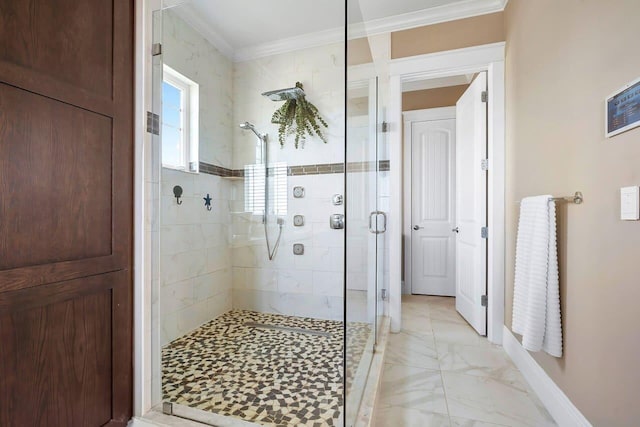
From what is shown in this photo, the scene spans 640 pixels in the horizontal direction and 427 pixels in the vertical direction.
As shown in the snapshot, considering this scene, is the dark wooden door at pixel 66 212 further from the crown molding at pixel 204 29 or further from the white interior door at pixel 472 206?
the white interior door at pixel 472 206

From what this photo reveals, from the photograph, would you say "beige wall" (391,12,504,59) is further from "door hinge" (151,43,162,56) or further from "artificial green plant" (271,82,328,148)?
"door hinge" (151,43,162,56)

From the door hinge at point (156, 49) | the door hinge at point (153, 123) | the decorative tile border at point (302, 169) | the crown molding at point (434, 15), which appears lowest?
the decorative tile border at point (302, 169)

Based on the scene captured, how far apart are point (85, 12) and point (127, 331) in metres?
1.26

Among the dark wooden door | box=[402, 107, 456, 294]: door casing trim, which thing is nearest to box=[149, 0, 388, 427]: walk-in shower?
the dark wooden door

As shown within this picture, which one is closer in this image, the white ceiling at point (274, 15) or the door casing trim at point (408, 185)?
the white ceiling at point (274, 15)

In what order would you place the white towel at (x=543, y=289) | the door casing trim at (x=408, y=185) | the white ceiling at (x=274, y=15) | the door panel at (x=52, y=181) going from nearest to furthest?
the door panel at (x=52, y=181) → the white towel at (x=543, y=289) → the white ceiling at (x=274, y=15) → the door casing trim at (x=408, y=185)

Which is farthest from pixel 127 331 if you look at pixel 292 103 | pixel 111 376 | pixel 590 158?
pixel 590 158

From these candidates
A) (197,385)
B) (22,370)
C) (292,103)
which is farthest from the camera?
(292,103)

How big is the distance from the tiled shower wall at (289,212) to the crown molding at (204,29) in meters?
0.14

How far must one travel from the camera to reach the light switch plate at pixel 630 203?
952mm

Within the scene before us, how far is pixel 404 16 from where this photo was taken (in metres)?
2.49

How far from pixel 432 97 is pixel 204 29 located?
2.91 meters

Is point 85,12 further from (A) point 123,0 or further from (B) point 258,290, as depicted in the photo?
(B) point 258,290

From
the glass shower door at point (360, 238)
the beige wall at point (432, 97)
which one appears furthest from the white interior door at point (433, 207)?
the glass shower door at point (360, 238)
